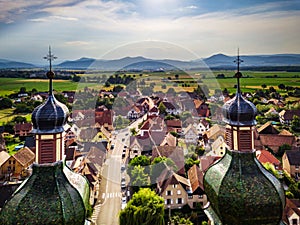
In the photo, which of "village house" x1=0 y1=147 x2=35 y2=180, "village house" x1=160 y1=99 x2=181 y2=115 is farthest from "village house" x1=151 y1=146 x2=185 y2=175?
"village house" x1=160 y1=99 x2=181 y2=115

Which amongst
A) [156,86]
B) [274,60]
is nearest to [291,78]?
[274,60]

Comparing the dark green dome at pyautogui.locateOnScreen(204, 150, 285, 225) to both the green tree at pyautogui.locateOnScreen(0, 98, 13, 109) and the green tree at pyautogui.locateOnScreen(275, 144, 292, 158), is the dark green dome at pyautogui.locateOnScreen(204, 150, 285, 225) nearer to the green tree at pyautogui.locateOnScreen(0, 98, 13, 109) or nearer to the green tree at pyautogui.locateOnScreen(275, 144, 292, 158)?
the green tree at pyautogui.locateOnScreen(275, 144, 292, 158)

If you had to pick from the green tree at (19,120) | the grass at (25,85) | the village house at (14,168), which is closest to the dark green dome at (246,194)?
the village house at (14,168)

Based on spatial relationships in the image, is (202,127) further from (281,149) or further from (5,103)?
(5,103)

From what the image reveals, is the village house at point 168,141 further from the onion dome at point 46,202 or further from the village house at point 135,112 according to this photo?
the onion dome at point 46,202

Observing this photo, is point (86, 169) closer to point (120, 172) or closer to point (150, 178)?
point (120, 172)

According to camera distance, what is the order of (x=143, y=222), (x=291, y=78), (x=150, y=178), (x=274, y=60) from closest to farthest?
1. (x=143, y=222)
2. (x=150, y=178)
3. (x=274, y=60)
4. (x=291, y=78)
